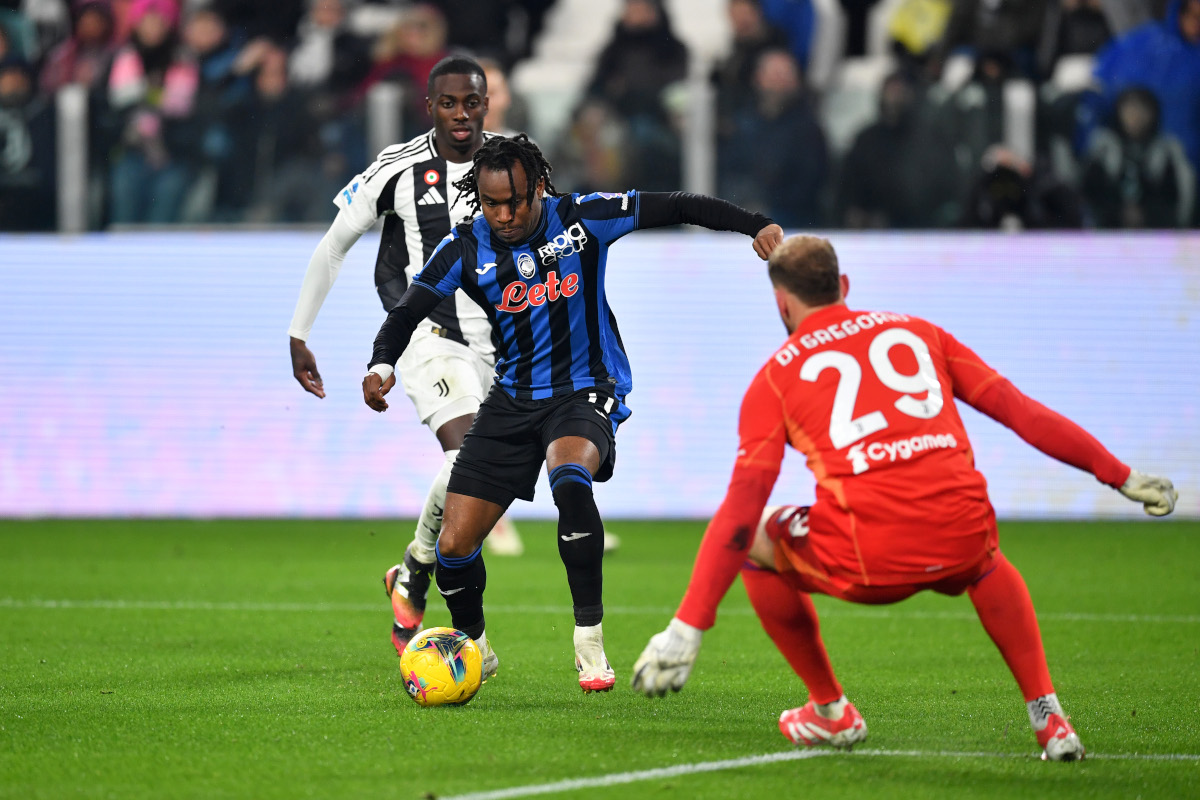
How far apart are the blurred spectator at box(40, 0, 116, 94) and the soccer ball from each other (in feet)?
32.2

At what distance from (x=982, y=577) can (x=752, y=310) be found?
27.4 ft

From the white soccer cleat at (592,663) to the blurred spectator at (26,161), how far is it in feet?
29.1

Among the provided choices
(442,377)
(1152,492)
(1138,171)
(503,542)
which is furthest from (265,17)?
(1152,492)

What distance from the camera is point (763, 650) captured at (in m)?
7.03

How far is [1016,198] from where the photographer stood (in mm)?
12391

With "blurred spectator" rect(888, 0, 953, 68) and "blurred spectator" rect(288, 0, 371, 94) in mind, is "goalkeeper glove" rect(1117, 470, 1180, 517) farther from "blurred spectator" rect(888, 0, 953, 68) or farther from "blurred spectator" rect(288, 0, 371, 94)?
"blurred spectator" rect(888, 0, 953, 68)

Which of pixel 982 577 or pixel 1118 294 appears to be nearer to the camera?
pixel 982 577

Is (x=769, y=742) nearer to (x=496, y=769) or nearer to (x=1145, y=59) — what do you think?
(x=496, y=769)

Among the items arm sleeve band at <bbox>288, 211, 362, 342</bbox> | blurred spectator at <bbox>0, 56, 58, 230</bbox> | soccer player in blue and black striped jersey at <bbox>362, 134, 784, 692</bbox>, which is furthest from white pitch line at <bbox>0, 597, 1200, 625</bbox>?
blurred spectator at <bbox>0, 56, 58, 230</bbox>

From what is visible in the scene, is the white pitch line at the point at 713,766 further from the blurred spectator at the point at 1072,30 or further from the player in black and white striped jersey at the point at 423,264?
the blurred spectator at the point at 1072,30

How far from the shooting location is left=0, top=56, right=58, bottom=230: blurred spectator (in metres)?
12.9

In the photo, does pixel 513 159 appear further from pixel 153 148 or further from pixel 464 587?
pixel 153 148

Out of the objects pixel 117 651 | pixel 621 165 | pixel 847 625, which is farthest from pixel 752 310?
pixel 117 651

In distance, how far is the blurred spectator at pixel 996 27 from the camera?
530 inches
